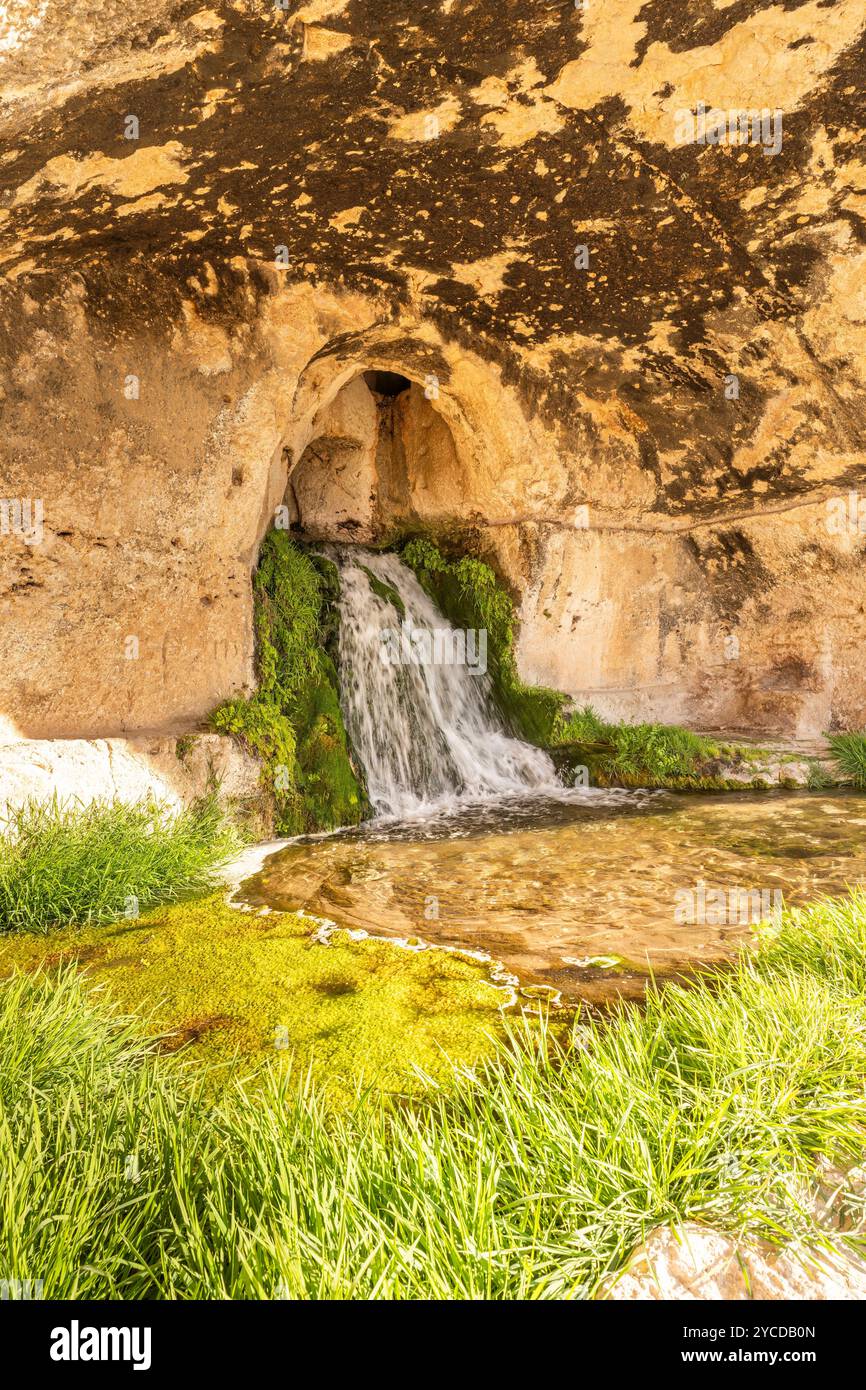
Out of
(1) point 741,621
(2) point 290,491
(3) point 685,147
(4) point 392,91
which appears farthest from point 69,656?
(1) point 741,621

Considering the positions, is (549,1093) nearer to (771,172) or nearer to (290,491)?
(771,172)

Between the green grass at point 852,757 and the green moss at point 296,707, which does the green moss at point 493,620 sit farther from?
the green grass at point 852,757

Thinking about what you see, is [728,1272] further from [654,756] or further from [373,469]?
[373,469]

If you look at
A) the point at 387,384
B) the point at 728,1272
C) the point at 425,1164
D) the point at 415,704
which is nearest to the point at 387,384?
the point at 387,384

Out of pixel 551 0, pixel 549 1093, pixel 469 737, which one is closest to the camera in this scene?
pixel 549 1093

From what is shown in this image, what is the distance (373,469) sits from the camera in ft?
33.9

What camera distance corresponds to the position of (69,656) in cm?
592

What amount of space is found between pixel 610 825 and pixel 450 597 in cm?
379

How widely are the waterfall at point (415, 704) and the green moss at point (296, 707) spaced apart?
0.86 ft

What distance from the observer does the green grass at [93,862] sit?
425 centimetres

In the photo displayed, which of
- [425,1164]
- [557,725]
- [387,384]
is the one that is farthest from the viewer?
[387,384]

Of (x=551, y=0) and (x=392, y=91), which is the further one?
(x=392, y=91)

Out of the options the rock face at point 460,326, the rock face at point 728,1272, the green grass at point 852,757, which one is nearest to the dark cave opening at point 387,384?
the rock face at point 460,326

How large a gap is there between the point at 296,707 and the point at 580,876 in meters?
3.10
